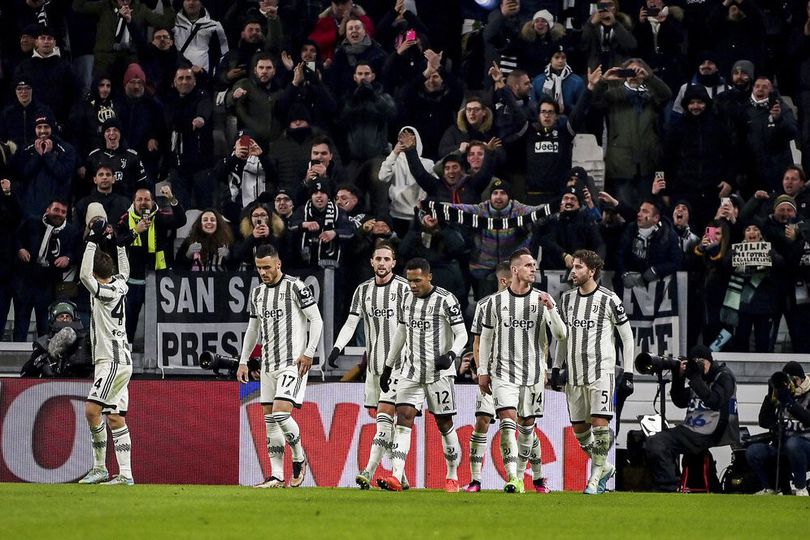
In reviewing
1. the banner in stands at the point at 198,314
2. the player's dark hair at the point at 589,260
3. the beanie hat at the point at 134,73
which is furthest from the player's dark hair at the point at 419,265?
the beanie hat at the point at 134,73

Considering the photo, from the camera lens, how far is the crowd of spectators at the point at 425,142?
1795 cm

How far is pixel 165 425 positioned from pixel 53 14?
8.29 meters

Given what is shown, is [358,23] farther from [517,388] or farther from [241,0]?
[517,388]

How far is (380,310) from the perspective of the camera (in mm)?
14984

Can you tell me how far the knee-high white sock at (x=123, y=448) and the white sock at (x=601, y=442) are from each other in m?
4.74

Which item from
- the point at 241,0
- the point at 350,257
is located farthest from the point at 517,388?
the point at 241,0

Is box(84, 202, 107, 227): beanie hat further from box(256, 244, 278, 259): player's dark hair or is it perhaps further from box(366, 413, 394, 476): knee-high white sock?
box(366, 413, 394, 476): knee-high white sock

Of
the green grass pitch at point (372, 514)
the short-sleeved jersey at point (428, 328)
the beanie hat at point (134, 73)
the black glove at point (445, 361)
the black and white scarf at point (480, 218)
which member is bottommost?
the green grass pitch at point (372, 514)

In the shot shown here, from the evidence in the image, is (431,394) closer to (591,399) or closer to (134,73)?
(591,399)

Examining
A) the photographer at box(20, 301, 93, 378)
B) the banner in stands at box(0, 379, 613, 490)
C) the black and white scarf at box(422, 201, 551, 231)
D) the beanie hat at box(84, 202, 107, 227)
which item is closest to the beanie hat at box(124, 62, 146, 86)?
the beanie hat at box(84, 202, 107, 227)

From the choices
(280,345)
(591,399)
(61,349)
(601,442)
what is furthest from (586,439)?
(61,349)

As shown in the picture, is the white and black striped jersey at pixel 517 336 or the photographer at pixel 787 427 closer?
the white and black striped jersey at pixel 517 336

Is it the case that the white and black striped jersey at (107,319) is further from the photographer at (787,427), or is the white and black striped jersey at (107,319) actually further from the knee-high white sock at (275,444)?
the photographer at (787,427)

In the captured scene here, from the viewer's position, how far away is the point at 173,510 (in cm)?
1112
